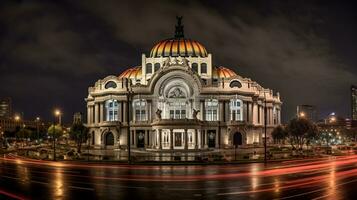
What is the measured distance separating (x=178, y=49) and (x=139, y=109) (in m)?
18.7

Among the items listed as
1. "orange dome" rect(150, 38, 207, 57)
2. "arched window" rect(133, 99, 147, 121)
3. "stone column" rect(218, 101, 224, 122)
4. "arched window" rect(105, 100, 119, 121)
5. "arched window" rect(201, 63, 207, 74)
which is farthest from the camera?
"orange dome" rect(150, 38, 207, 57)

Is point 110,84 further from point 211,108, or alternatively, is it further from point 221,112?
point 221,112

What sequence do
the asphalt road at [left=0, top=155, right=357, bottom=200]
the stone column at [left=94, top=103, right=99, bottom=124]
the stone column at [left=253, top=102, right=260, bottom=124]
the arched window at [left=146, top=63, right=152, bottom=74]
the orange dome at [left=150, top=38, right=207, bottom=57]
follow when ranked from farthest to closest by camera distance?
the arched window at [left=146, top=63, right=152, bottom=74] → the orange dome at [left=150, top=38, right=207, bottom=57] → the stone column at [left=253, top=102, right=260, bottom=124] → the stone column at [left=94, top=103, right=99, bottom=124] → the asphalt road at [left=0, top=155, right=357, bottom=200]

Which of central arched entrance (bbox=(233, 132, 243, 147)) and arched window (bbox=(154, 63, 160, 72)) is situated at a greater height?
arched window (bbox=(154, 63, 160, 72))

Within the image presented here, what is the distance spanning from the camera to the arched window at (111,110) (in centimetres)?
11481

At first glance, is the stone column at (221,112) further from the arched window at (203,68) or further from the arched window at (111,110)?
the arched window at (111,110)

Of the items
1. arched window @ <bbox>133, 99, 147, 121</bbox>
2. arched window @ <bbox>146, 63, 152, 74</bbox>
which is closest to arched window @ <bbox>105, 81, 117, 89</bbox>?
arched window @ <bbox>133, 99, 147, 121</bbox>

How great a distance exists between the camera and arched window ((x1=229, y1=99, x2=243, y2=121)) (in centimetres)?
11175

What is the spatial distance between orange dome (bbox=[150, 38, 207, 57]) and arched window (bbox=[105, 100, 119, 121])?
641 inches

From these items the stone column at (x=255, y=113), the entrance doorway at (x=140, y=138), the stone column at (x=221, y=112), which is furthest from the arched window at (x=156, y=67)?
the stone column at (x=255, y=113)

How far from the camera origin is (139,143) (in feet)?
359

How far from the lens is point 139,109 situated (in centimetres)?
11212

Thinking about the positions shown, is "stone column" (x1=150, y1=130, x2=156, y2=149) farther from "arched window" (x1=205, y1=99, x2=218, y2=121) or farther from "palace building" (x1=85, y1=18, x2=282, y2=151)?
"arched window" (x1=205, y1=99, x2=218, y2=121)

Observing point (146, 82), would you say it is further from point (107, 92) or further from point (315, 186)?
point (315, 186)
